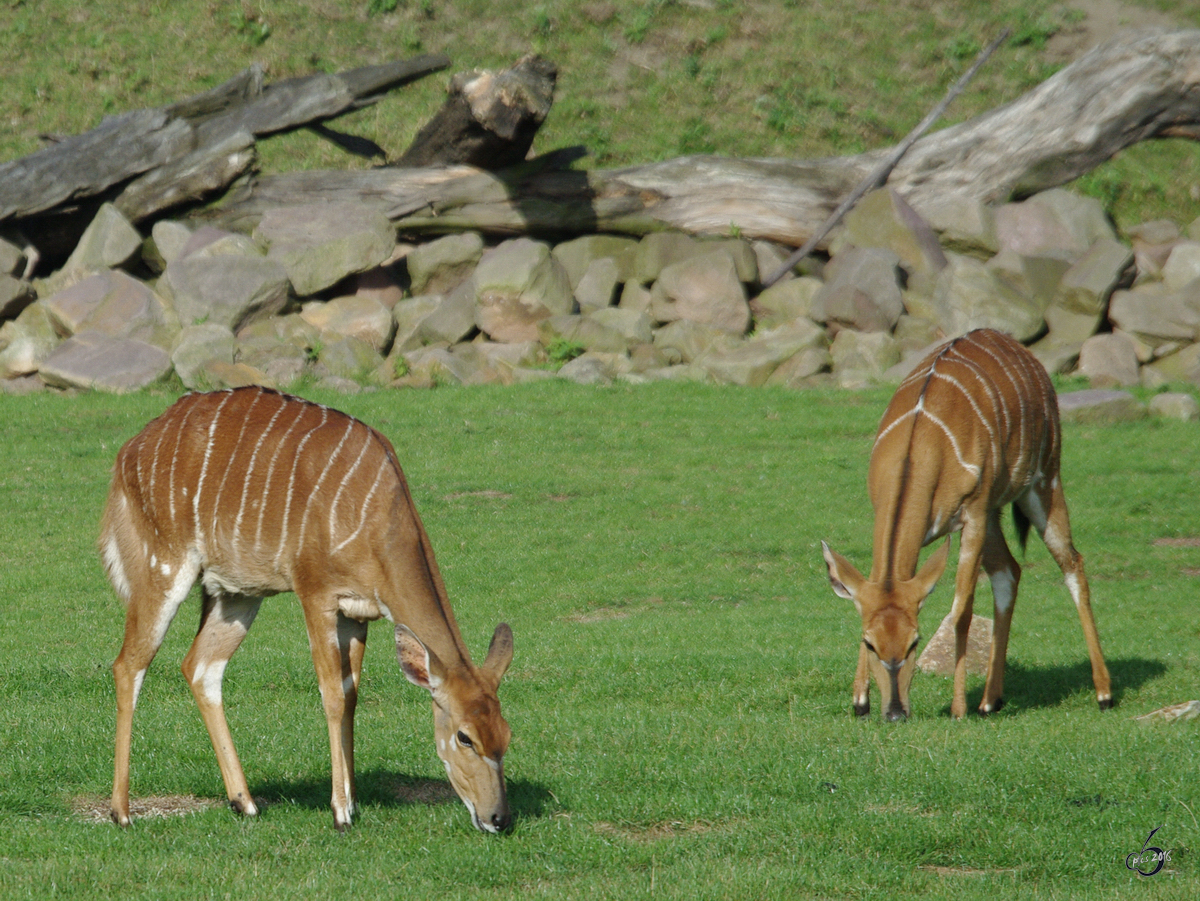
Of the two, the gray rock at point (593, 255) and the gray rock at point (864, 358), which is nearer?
the gray rock at point (864, 358)

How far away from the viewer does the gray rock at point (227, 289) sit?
67.1 ft

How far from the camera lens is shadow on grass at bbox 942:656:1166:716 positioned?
9.32 m

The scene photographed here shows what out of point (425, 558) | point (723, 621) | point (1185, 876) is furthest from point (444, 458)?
point (1185, 876)

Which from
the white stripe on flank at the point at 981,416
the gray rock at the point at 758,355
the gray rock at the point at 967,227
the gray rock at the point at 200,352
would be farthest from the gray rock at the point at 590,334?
the white stripe on flank at the point at 981,416

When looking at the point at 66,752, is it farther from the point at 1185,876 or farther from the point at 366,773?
the point at 1185,876

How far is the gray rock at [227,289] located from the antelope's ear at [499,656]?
1525 centimetres

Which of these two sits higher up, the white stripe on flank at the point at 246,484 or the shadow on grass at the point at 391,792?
the white stripe on flank at the point at 246,484

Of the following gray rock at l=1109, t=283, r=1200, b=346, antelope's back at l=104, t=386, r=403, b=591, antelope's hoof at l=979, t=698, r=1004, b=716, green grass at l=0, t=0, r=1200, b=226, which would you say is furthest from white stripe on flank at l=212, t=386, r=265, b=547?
green grass at l=0, t=0, r=1200, b=226

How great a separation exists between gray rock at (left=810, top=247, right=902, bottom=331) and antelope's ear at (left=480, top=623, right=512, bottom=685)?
50.3 ft

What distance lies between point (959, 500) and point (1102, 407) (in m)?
10.4

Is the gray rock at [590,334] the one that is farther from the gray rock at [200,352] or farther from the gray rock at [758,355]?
the gray rock at [200,352]

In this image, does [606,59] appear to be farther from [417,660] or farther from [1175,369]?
[417,660]

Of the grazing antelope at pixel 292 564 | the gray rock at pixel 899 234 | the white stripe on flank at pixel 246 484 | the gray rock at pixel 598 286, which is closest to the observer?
the grazing antelope at pixel 292 564

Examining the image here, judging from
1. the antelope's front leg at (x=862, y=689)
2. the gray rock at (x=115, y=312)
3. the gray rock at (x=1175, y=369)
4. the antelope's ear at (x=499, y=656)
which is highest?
the antelope's ear at (x=499, y=656)
